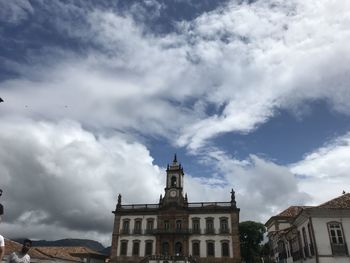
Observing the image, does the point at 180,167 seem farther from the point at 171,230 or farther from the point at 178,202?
the point at 171,230

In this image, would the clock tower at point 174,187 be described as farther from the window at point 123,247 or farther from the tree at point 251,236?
the tree at point 251,236

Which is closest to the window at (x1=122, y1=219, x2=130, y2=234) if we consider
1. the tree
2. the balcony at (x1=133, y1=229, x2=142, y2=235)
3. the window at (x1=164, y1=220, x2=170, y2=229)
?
the balcony at (x1=133, y1=229, x2=142, y2=235)

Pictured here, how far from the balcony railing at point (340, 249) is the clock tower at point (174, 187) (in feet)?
87.0

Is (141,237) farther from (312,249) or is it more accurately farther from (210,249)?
(312,249)

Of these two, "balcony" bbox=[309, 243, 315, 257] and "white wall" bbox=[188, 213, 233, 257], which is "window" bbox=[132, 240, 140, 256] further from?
"balcony" bbox=[309, 243, 315, 257]

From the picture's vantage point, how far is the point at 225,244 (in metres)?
44.0

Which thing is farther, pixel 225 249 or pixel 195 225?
pixel 195 225

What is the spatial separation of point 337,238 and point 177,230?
84.1ft

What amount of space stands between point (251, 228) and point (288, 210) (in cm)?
1513

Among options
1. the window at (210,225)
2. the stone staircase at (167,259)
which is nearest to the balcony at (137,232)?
the stone staircase at (167,259)

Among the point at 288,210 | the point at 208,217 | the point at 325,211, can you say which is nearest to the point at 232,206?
the point at 208,217

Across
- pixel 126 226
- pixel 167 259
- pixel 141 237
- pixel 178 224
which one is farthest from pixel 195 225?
pixel 126 226

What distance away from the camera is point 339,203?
24547 millimetres

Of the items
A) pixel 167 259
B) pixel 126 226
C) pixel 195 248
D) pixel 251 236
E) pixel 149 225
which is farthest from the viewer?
pixel 251 236
